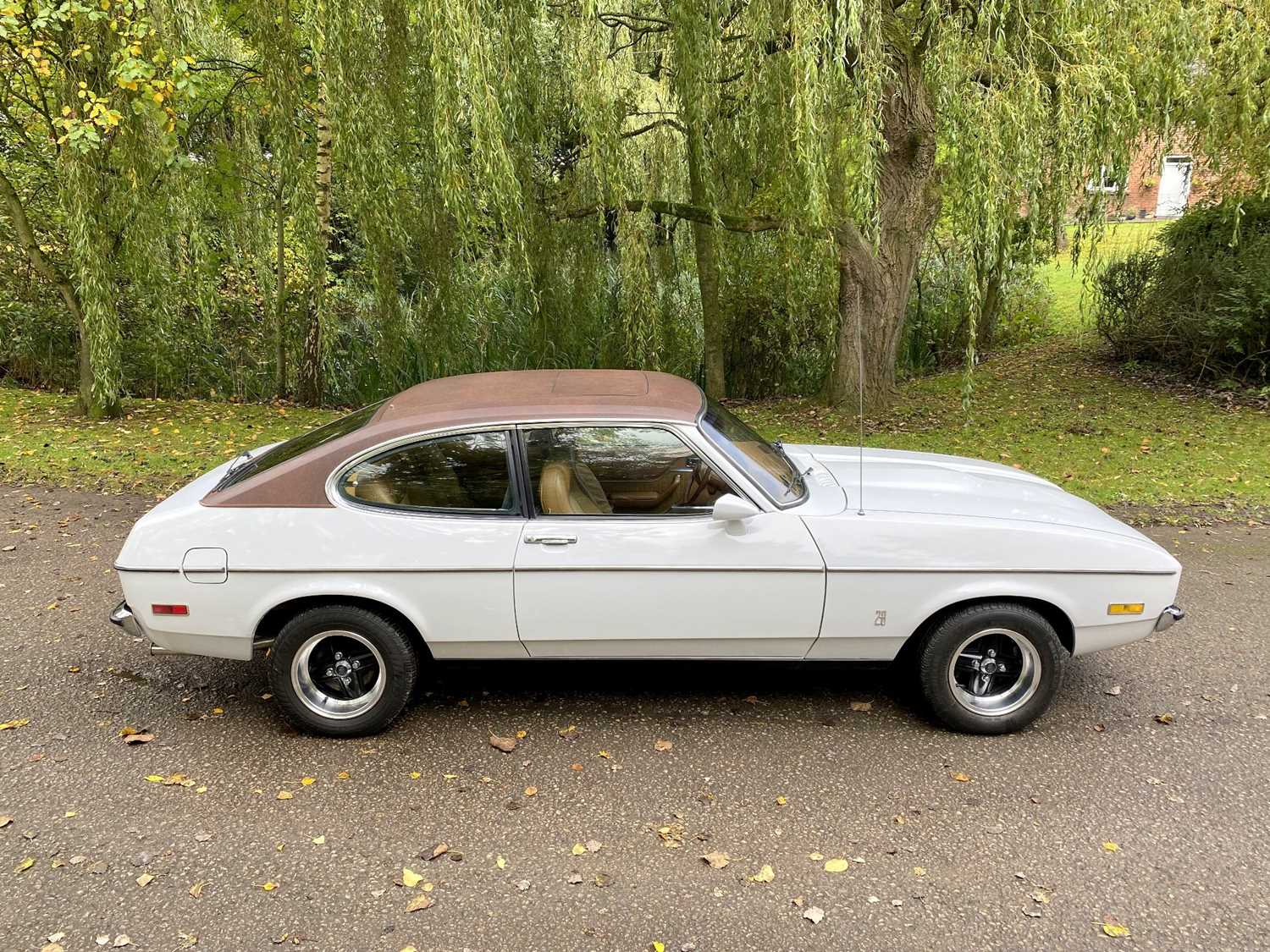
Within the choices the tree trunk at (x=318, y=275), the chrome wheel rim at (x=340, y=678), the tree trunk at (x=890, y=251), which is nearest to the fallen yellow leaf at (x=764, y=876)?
the chrome wheel rim at (x=340, y=678)

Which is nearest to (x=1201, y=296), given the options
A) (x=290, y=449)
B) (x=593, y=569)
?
(x=593, y=569)

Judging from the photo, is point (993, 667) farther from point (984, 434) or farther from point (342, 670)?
point (984, 434)

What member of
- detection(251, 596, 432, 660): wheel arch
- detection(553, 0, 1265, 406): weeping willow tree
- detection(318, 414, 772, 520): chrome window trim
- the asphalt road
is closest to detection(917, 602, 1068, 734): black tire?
the asphalt road

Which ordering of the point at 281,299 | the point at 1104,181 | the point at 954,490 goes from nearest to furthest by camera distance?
the point at 954,490 → the point at 1104,181 → the point at 281,299

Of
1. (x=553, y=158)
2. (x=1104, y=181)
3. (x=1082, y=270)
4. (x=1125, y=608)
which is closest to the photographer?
(x=1125, y=608)

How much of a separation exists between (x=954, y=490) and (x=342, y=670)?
2.83 meters

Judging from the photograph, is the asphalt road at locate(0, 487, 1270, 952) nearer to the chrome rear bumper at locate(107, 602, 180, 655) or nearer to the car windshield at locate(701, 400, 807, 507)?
the chrome rear bumper at locate(107, 602, 180, 655)

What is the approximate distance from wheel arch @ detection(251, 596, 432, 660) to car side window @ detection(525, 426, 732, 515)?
77 cm

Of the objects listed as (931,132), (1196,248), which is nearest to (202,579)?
(931,132)

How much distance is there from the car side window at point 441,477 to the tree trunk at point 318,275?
5.76m

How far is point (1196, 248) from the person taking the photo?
433 inches

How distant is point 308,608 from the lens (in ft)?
11.8

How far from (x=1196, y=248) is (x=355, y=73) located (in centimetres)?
1022

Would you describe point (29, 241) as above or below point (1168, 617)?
above
